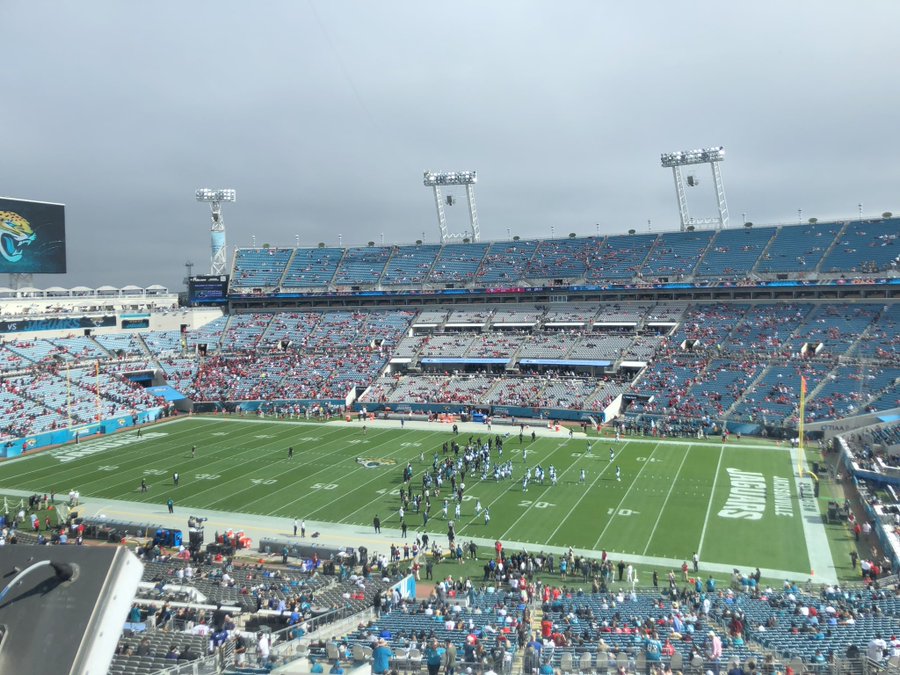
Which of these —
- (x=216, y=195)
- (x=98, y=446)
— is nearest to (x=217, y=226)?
(x=216, y=195)

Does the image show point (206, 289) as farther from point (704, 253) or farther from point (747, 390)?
point (747, 390)

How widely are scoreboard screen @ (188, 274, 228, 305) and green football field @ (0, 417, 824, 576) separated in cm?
2859

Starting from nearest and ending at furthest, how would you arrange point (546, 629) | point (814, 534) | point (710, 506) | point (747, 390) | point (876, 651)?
point (876, 651) < point (546, 629) < point (814, 534) < point (710, 506) < point (747, 390)

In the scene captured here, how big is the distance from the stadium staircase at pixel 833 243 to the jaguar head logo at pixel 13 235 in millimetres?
62582

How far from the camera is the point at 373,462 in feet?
112

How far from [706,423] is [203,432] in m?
31.7

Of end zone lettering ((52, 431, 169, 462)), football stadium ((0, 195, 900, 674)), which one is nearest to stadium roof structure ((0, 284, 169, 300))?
football stadium ((0, 195, 900, 674))

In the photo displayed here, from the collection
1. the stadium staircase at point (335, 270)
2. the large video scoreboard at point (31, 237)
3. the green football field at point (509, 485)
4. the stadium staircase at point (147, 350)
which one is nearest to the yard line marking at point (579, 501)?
the green football field at point (509, 485)

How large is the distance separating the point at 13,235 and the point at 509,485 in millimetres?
44015

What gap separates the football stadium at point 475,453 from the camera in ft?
44.3

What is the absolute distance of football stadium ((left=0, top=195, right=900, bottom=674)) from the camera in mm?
13508

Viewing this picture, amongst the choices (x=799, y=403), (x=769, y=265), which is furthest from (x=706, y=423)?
(x=769, y=265)

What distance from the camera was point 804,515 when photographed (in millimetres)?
24844

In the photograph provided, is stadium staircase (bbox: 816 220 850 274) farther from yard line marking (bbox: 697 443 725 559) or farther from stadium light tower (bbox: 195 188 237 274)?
stadium light tower (bbox: 195 188 237 274)
